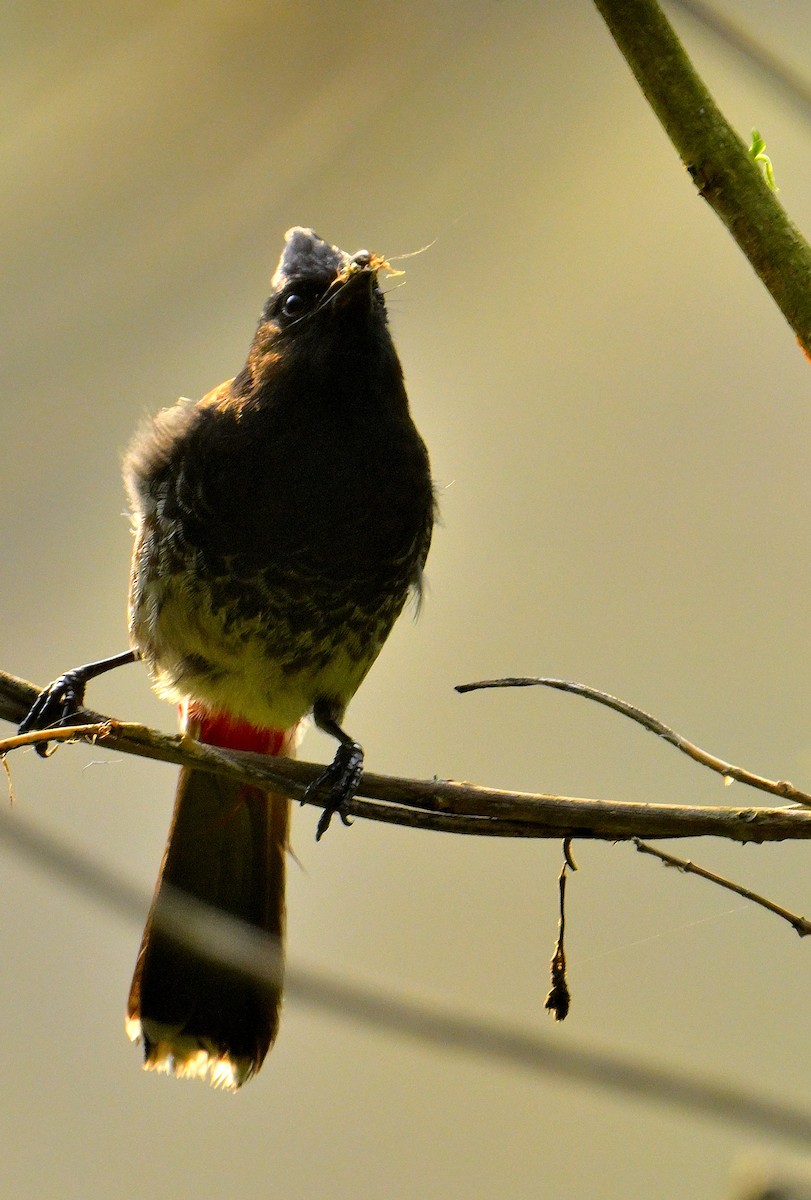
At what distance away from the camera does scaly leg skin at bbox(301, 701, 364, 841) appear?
119cm

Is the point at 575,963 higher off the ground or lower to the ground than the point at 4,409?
lower

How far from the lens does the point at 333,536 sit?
58.1 inches

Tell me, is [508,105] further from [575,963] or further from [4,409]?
[575,963]

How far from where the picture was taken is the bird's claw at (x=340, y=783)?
1.16 meters

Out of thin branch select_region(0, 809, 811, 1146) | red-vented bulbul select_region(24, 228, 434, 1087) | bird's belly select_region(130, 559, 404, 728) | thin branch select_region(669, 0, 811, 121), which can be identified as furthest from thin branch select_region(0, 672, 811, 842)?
thin branch select_region(669, 0, 811, 121)

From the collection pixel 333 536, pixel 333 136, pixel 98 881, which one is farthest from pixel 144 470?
pixel 333 136

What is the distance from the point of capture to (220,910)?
5.27ft

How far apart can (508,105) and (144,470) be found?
1.33 metres

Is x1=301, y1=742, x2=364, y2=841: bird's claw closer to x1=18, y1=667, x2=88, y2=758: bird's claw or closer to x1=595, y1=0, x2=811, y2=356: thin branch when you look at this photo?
x1=18, y1=667, x2=88, y2=758: bird's claw

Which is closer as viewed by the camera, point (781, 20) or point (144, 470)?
point (144, 470)

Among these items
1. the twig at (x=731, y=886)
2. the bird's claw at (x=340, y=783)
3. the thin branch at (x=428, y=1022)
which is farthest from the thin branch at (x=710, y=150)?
the thin branch at (x=428, y=1022)

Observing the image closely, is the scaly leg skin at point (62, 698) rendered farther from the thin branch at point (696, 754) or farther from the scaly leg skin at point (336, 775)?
the thin branch at point (696, 754)

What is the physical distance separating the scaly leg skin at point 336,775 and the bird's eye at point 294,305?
A: 60 cm

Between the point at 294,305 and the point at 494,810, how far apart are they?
3.00ft
